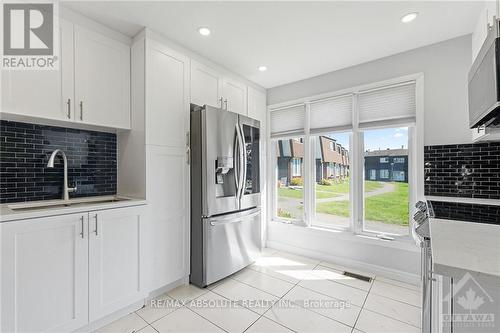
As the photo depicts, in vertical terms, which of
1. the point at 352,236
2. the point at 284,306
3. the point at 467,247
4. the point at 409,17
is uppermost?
the point at 409,17

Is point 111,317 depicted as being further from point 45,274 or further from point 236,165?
point 236,165

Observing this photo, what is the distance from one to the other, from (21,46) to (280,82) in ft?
9.04

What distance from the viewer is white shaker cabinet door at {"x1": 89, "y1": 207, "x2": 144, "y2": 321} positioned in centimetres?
168

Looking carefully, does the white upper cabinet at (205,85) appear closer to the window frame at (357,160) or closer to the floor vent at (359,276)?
the window frame at (357,160)

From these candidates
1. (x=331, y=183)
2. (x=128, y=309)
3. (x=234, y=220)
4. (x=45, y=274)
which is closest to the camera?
(x=45, y=274)

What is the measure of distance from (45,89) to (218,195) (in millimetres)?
1664

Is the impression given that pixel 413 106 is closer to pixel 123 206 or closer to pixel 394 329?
pixel 394 329

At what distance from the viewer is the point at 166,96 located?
7.25ft

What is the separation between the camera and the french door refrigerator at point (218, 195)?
2.28 m

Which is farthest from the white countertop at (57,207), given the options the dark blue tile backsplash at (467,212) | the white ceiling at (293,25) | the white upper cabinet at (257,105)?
the dark blue tile backsplash at (467,212)

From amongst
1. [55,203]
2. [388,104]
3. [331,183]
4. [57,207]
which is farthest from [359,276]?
[55,203]

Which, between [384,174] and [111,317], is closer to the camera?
[111,317]

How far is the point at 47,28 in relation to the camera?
1752 millimetres

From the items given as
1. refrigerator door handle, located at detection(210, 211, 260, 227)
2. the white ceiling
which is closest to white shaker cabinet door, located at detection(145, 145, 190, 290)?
refrigerator door handle, located at detection(210, 211, 260, 227)
